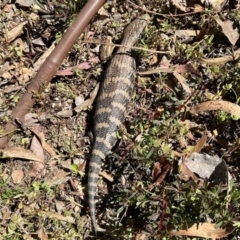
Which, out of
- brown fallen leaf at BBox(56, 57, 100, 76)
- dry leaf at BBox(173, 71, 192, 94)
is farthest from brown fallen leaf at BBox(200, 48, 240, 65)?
brown fallen leaf at BBox(56, 57, 100, 76)

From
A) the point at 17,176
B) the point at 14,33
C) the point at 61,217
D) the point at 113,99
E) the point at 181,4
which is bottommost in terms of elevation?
the point at 61,217

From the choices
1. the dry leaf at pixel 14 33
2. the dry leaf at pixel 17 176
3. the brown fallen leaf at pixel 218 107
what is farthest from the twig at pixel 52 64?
the brown fallen leaf at pixel 218 107

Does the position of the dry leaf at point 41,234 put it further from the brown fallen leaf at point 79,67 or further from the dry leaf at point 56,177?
the brown fallen leaf at point 79,67

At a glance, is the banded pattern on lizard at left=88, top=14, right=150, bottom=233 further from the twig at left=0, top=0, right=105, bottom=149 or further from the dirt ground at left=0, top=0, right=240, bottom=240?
the twig at left=0, top=0, right=105, bottom=149

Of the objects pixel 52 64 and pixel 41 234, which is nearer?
pixel 41 234

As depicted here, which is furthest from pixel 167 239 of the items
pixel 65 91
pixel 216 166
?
pixel 65 91

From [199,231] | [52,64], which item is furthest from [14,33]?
[199,231]

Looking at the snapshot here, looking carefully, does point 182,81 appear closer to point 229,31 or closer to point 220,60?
point 220,60

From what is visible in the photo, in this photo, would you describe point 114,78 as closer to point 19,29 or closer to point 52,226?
point 19,29
